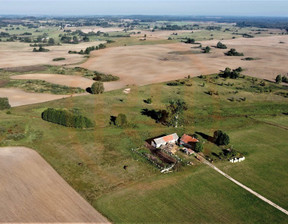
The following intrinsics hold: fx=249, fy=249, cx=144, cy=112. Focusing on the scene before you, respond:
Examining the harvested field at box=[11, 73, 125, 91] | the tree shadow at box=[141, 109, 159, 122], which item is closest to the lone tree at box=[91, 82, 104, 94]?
the harvested field at box=[11, 73, 125, 91]

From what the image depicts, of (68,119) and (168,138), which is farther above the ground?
(68,119)

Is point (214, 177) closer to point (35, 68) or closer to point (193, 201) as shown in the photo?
point (193, 201)

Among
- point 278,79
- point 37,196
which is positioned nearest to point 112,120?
point 37,196

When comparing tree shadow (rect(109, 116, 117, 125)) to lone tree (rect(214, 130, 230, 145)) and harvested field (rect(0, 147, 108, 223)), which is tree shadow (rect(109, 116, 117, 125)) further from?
lone tree (rect(214, 130, 230, 145))

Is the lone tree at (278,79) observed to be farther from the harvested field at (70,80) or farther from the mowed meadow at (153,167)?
the harvested field at (70,80)

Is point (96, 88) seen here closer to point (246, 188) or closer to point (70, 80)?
point (70, 80)

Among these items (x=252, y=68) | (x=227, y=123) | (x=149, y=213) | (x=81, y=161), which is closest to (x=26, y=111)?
(x=81, y=161)
